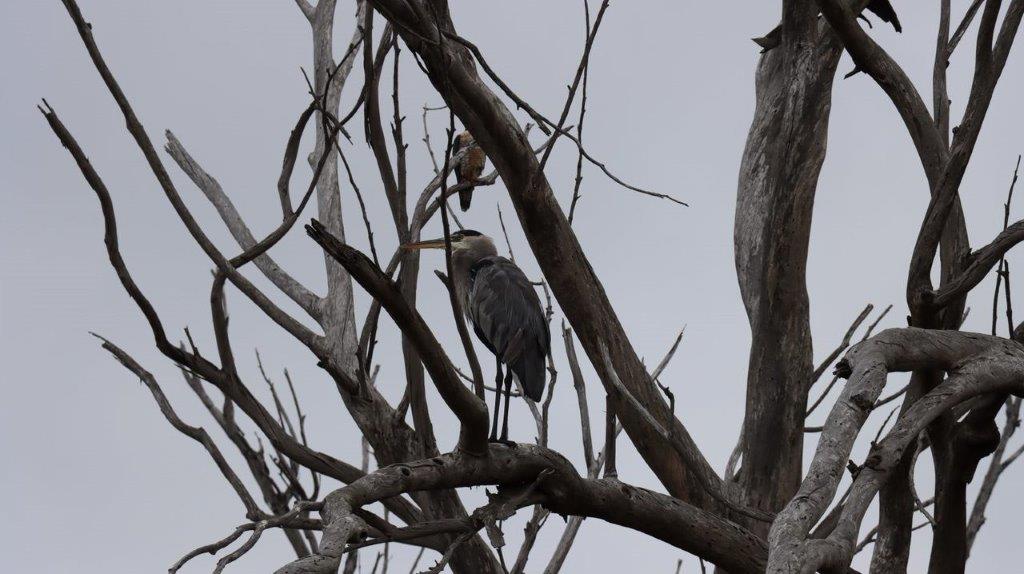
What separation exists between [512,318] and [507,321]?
34 millimetres

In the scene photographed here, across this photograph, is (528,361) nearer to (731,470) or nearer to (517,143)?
(731,470)

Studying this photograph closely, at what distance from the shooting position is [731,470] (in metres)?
5.07

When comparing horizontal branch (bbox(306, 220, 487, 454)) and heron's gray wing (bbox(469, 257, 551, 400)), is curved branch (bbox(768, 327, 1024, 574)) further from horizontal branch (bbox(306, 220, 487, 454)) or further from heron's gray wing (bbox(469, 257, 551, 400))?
heron's gray wing (bbox(469, 257, 551, 400))

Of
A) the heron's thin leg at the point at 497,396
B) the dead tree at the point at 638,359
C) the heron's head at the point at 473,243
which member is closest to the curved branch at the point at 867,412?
the dead tree at the point at 638,359

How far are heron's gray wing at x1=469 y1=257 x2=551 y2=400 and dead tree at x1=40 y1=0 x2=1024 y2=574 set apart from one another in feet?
1.48

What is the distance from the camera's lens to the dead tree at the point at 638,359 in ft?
9.52

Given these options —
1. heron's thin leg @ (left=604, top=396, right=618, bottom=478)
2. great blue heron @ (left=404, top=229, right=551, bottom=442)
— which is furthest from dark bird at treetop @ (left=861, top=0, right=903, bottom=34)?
heron's thin leg @ (left=604, top=396, right=618, bottom=478)

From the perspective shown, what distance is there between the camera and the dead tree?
2.90 meters

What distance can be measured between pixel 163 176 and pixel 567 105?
1.34 meters

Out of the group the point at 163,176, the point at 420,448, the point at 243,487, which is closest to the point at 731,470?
the point at 420,448

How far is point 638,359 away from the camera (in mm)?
4473

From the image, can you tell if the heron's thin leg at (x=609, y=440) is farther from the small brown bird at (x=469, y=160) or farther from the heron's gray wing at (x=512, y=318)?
the small brown bird at (x=469, y=160)

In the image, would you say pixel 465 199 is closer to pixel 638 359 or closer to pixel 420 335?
pixel 638 359

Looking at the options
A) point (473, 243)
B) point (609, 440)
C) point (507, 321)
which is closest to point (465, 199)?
point (473, 243)
